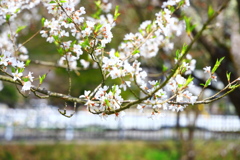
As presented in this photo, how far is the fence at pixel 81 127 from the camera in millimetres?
9117

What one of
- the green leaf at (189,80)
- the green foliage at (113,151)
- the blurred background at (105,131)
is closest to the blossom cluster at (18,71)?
the green leaf at (189,80)

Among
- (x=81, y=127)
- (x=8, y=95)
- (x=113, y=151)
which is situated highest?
(x=8, y=95)

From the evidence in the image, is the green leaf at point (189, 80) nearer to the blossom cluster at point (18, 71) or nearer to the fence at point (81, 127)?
the blossom cluster at point (18, 71)

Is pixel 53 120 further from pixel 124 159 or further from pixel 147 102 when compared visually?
pixel 147 102

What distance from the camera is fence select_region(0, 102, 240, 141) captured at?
9.12 meters

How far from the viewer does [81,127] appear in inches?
400

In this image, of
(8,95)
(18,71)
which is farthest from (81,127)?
(18,71)

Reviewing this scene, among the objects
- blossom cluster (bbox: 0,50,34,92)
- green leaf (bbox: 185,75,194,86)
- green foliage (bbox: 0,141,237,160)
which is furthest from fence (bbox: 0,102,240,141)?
green leaf (bbox: 185,75,194,86)

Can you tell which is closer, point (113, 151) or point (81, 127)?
point (113, 151)

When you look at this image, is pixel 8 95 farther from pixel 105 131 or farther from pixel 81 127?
pixel 105 131

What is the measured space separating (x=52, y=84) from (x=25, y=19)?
6.69m

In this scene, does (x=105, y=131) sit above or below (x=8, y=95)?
below

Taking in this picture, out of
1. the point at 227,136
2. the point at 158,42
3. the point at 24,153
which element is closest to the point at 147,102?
the point at 158,42

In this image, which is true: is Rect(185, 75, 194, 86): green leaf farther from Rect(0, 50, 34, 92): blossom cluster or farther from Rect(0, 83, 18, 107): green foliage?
Rect(0, 83, 18, 107): green foliage
